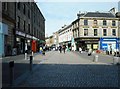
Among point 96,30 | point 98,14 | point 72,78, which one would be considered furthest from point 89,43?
point 72,78

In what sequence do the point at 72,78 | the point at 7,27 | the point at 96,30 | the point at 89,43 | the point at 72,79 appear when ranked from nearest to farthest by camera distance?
the point at 72,79 < the point at 72,78 < the point at 7,27 < the point at 89,43 < the point at 96,30

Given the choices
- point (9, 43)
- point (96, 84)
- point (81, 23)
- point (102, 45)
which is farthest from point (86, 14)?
point (96, 84)

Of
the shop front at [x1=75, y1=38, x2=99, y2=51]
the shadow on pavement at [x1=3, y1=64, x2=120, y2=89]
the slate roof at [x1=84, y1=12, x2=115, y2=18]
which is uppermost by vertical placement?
the slate roof at [x1=84, y1=12, x2=115, y2=18]

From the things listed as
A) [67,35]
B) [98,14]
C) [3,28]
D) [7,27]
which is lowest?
[3,28]

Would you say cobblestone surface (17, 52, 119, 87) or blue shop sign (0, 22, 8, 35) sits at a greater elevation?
blue shop sign (0, 22, 8, 35)

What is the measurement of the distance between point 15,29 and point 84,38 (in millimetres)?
37379

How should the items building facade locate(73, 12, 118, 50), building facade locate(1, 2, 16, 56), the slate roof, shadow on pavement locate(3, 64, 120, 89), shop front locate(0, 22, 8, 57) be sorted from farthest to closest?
the slate roof < building facade locate(73, 12, 118, 50) < building facade locate(1, 2, 16, 56) < shop front locate(0, 22, 8, 57) < shadow on pavement locate(3, 64, 120, 89)

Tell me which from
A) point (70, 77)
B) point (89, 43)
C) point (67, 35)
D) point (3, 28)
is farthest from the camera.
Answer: point (67, 35)

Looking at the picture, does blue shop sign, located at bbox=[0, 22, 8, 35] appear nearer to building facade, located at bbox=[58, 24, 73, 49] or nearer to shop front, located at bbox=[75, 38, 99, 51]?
shop front, located at bbox=[75, 38, 99, 51]

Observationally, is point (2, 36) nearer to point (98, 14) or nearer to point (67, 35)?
point (98, 14)

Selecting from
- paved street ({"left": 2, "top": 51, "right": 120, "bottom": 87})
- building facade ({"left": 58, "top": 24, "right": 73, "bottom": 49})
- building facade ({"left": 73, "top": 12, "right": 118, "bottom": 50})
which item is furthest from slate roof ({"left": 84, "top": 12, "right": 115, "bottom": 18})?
paved street ({"left": 2, "top": 51, "right": 120, "bottom": 87})

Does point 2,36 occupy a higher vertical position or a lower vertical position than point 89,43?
higher

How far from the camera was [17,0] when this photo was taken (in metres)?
42.2

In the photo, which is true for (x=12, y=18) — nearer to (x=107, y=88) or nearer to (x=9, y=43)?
(x=9, y=43)
